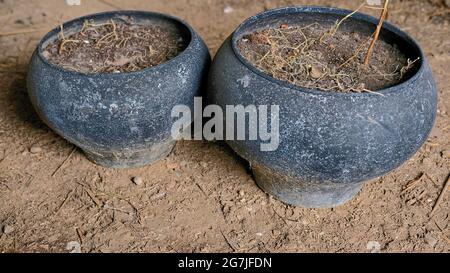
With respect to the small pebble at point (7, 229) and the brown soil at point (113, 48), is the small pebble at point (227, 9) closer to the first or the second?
the brown soil at point (113, 48)

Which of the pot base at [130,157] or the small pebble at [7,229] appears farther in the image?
the pot base at [130,157]

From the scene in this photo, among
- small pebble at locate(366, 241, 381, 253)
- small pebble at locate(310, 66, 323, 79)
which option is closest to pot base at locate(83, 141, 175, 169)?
small pebble at locate(310, 66, 323, 79)

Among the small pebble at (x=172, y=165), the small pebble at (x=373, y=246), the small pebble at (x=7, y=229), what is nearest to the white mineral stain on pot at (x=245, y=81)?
the small pebble at (x=172, y=165)

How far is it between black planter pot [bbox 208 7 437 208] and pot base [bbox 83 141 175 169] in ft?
1.47

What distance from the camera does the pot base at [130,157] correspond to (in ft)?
7.51

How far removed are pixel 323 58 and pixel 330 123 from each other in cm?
42

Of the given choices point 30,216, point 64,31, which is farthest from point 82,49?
point 30,216

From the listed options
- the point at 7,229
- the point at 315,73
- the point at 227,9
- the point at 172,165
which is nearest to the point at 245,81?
the point at 315,73

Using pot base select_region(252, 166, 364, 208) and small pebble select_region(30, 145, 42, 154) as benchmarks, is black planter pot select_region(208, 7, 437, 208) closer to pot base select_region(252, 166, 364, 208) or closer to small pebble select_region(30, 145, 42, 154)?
pot base select_region(252, 166, 364, 208)

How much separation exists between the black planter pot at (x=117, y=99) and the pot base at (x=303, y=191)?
1.45 feet

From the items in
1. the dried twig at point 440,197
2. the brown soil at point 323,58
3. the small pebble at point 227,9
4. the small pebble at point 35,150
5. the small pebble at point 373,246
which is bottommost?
the small pebble at point 35,150

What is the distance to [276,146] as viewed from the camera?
1.86 metres

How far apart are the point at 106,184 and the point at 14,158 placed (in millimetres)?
476

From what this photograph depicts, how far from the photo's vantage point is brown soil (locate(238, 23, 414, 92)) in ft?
6.36
